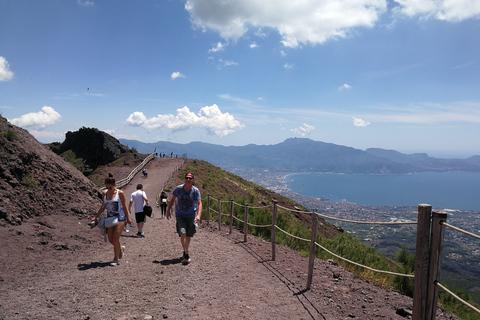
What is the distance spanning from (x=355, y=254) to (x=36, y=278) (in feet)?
29.9

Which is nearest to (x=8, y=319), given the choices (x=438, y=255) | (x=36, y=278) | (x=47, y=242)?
(x=36, y=278)

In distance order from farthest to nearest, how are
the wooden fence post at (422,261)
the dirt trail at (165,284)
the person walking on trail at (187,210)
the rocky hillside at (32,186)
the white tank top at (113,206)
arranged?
the rocky hillside at (32,186) < the person walking on trail at (187,210) < the white tank top at (113,206) < the dirt trail at (165,284) < the wooden fence post at (422,261)

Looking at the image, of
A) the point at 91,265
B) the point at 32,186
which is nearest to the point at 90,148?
the point at 32,186

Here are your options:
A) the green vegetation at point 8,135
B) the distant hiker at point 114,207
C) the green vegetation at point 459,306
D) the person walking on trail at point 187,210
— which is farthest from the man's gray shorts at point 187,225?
the green vegetation at point 8,135

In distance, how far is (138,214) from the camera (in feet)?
32.4

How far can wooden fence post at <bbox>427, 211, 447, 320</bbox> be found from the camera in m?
3.15

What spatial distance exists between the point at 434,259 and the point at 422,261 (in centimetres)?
13

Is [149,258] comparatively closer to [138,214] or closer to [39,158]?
[138,214]

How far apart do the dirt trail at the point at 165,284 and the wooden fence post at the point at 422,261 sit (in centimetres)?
138

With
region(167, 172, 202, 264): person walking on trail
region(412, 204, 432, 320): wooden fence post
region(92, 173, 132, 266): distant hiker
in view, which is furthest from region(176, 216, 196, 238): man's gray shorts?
region(412, 204, 432, 320): wooden fence post

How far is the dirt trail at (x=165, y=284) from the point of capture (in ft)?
14.1

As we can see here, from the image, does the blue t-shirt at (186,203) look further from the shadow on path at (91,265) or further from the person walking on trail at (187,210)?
the shadow on path at (91,265)

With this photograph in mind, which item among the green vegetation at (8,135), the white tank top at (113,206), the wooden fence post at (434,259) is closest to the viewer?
the wooden fence post at (434,259)

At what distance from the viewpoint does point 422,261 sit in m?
3.32
